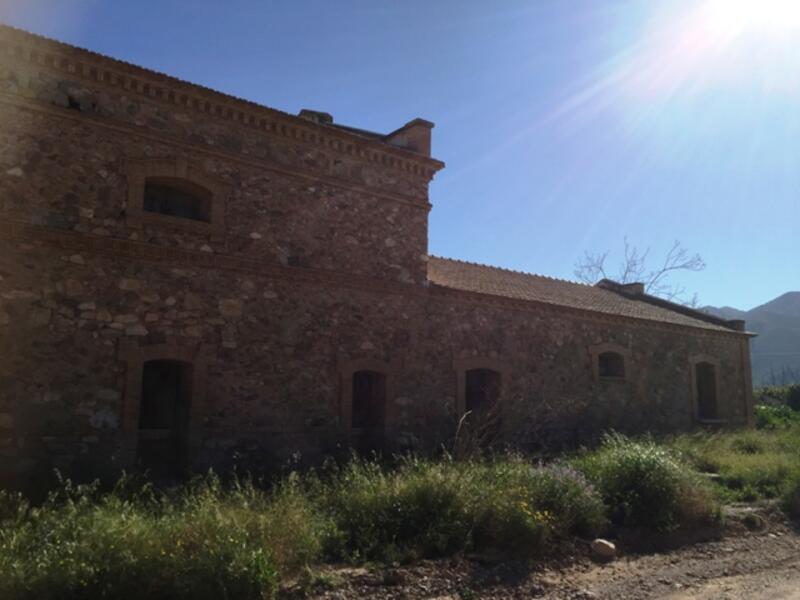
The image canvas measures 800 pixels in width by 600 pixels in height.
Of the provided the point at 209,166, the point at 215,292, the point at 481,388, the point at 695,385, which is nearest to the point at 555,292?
the point at 481,388

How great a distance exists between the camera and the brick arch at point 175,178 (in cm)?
1040

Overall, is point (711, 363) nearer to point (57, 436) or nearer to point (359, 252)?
point (359, 252)

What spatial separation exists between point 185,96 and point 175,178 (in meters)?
1.44

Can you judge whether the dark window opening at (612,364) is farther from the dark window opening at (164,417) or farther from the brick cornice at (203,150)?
the dark window opening at (164,417)

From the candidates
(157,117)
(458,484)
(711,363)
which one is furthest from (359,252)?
(711,363)

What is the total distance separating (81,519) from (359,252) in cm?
775

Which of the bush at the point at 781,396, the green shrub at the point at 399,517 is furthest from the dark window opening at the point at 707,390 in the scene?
the green shrub at the point at 399,517

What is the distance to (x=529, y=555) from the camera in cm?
773

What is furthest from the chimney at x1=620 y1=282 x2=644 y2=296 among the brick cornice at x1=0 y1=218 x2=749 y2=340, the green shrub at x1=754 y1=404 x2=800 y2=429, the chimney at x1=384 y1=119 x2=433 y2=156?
the chimney at x1=384 y1=119 x2=433 y2=156

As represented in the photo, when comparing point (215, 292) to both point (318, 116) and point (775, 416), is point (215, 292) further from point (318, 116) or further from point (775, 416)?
point (775, 416)

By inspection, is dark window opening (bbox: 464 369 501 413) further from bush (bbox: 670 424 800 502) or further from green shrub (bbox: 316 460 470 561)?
green shrub (bbox: 316 460 470 561)

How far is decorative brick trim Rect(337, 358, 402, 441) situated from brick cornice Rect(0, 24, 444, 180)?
419 cm

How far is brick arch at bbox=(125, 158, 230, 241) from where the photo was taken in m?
10.4

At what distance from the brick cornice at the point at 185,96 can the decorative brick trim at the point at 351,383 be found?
419 cm
